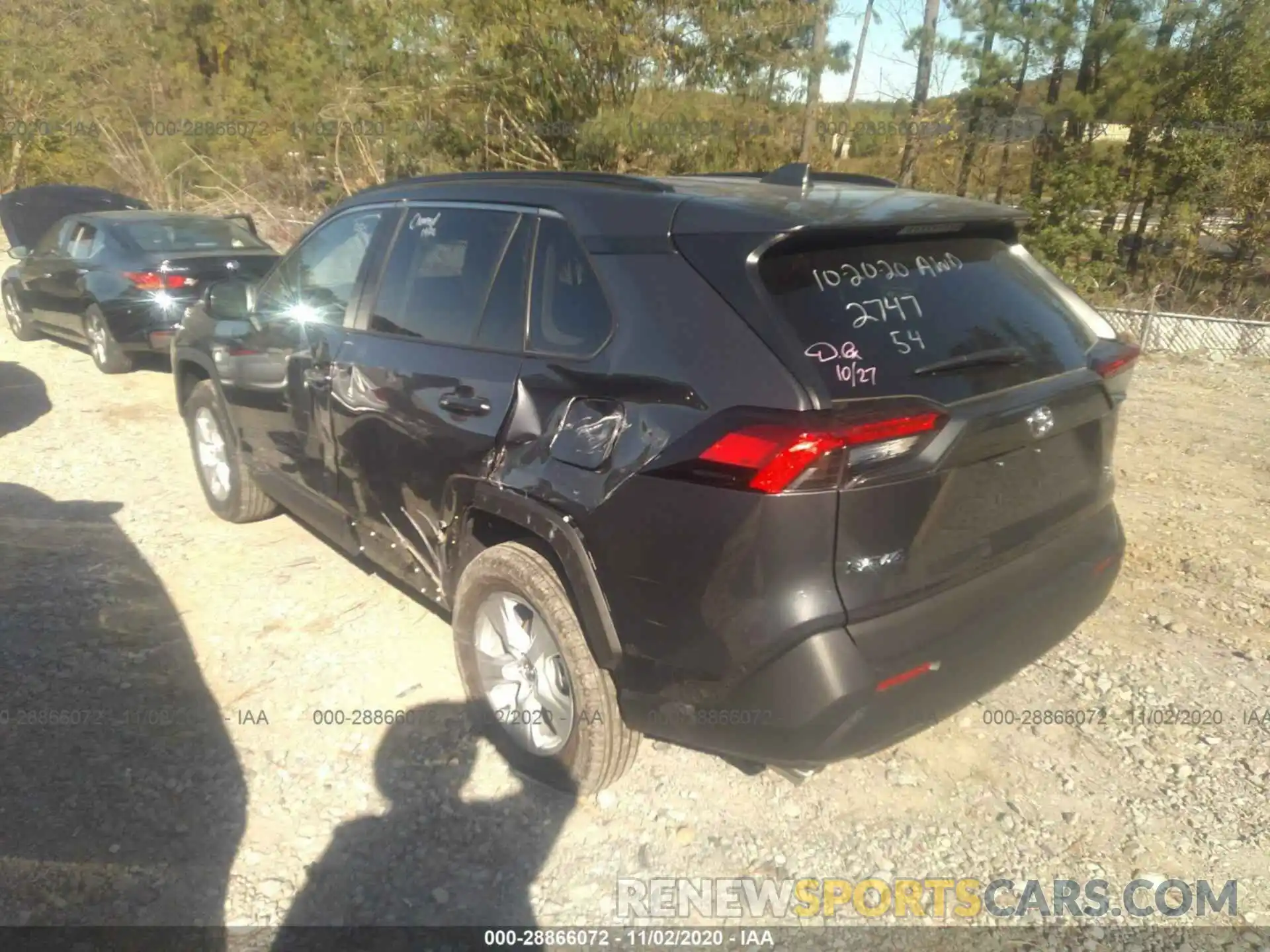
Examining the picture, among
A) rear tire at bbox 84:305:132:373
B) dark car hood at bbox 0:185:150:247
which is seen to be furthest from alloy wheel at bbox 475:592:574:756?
dark car hood at bbox 0:185:150:247

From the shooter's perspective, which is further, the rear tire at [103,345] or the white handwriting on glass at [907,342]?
the rear tire at [103,345]

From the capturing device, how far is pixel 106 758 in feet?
10.4

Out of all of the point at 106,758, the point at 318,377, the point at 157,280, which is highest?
the point at 318,377

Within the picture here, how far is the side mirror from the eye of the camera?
4473 mm

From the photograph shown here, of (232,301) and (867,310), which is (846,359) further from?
(232,301)

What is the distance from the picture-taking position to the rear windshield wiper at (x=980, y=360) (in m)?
2.33

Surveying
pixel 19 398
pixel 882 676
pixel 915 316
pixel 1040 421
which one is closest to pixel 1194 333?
pixel 1040 421

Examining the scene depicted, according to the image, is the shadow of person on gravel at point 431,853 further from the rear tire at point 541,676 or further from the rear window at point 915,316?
the rear window at point 915,316

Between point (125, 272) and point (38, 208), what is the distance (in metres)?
8.51

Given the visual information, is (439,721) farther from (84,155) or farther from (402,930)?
(84,155)

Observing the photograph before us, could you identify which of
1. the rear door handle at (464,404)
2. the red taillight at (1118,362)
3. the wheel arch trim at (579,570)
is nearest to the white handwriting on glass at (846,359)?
the wheel arch trim at (579,570)

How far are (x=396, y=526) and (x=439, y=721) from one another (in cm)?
75

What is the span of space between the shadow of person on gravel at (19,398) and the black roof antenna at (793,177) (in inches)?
253

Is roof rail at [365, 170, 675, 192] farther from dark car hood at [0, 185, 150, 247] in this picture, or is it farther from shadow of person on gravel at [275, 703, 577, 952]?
dark car hood at [0, 185, 150, 247]
